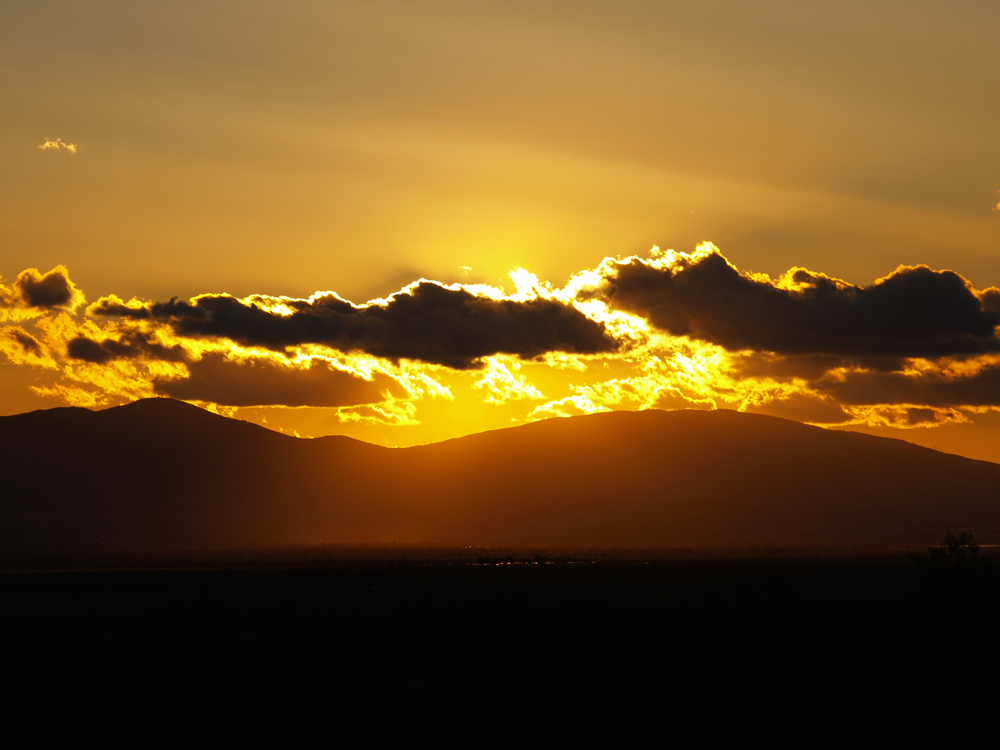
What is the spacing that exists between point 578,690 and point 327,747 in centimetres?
731

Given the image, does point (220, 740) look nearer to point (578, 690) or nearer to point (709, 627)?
point (578, 690)

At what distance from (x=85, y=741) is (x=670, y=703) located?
14.2 metres

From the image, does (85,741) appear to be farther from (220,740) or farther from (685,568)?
(685,568)

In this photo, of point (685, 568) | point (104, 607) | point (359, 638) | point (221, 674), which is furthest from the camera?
point (685, 568)

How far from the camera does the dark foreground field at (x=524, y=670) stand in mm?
23906

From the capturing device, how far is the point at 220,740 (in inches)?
911

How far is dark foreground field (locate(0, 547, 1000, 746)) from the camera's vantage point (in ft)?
78.4

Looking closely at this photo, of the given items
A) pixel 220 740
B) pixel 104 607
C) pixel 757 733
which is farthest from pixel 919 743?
pixel 104 607

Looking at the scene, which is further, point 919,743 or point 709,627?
point 709,627

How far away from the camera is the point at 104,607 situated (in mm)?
54812

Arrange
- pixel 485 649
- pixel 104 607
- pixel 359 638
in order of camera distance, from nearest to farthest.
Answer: pixel 485 649
pixel 359 638
pixel 104 607

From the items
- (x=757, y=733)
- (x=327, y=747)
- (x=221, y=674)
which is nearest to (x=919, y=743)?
(x=757, y=733)

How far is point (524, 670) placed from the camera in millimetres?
29172

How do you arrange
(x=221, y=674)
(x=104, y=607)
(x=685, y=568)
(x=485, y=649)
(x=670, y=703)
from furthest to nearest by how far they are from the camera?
1. (x=685, y=568)
2. (x=104, y=607)
3. (x=485, y=649)
4. (x=221, y=674)
5. (x=670, y=703)
